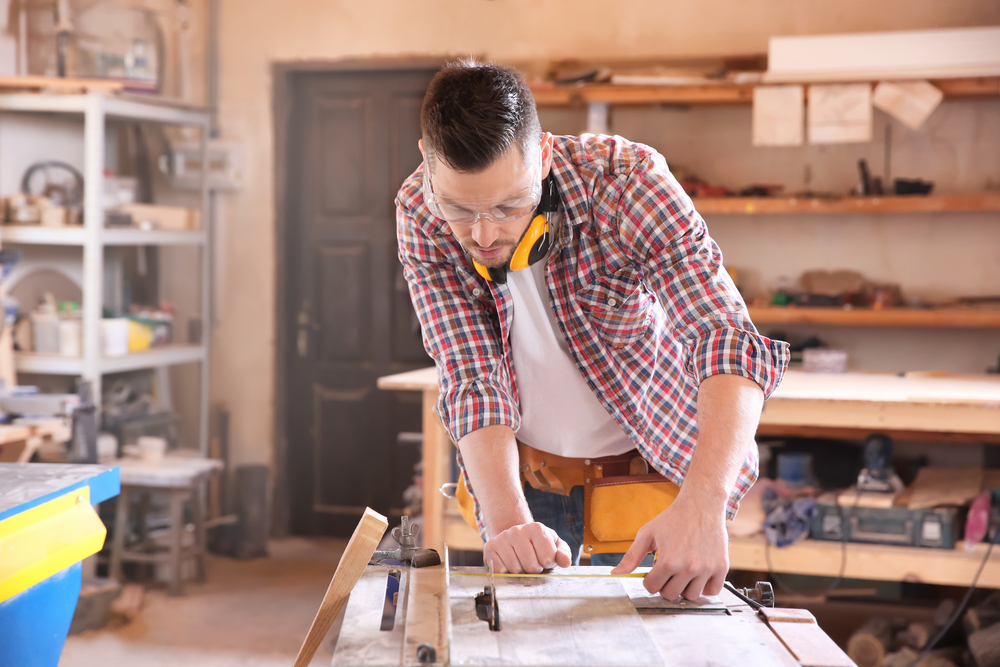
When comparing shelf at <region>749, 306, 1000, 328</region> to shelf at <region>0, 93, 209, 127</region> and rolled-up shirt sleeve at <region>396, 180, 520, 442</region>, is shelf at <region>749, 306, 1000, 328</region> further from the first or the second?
shelf at <region>0, 93, 209, 127</region>

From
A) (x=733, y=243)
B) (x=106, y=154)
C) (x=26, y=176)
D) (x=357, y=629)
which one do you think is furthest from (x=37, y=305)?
(x=357, y=629)

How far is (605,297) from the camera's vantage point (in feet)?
4.63

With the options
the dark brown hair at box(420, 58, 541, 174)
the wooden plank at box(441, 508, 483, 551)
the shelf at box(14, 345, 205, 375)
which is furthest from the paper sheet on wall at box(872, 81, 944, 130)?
the shelf at box(14, 345, 205, 375)

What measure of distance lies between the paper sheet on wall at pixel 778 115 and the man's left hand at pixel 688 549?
97.0 inches

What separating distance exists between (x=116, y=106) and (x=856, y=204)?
2.93 meters

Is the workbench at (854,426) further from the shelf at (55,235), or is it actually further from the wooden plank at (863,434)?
the shelf at (55,235)

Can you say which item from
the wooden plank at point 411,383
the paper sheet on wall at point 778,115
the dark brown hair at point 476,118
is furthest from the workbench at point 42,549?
the paper sheet on wall at point 778,115

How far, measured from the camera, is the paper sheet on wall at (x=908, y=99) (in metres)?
3.13

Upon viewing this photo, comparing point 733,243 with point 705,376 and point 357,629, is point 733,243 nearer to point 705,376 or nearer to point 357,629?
point 705,376

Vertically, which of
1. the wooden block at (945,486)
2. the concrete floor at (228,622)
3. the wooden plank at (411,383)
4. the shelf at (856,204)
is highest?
the shelf at (856,204)

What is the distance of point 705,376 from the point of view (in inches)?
47.3

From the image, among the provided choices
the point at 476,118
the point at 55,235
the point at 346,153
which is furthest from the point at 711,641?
the point at 346,153

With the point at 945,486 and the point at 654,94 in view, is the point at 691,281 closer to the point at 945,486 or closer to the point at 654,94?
the point at 945,486

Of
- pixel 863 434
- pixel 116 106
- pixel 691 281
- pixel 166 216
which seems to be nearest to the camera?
pixel 691 281
